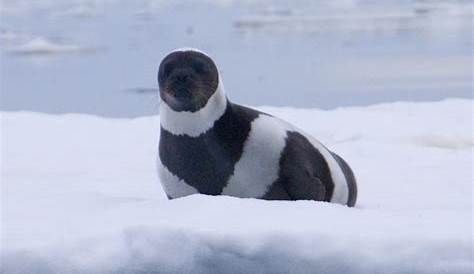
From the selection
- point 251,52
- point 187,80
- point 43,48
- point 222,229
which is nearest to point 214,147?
point 187,80

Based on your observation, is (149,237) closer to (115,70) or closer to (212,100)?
(212,100)

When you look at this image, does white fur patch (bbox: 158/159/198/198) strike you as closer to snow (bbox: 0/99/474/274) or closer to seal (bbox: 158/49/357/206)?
seal (bbox: 158/49/357/206)

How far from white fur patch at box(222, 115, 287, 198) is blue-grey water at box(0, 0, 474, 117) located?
144 inches

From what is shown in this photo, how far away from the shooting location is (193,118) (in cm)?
336

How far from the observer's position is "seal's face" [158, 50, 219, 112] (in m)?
3.30

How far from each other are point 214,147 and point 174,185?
0.53 feet

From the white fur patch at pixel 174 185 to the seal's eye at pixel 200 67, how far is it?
0.99 ft

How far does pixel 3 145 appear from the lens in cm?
526

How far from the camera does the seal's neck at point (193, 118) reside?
3.36 meters

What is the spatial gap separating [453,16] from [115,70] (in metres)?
4.89

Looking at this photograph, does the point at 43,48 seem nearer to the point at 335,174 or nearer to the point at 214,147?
the point at 335,174

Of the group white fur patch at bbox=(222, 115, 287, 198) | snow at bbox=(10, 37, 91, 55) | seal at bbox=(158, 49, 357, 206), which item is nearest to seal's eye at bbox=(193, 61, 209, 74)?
seal at bbox=(158, 49, 357, 206)

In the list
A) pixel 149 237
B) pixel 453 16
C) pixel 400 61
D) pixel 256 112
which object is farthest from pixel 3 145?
pixel 453 16

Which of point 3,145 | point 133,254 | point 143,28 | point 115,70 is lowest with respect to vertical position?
point 143,28
